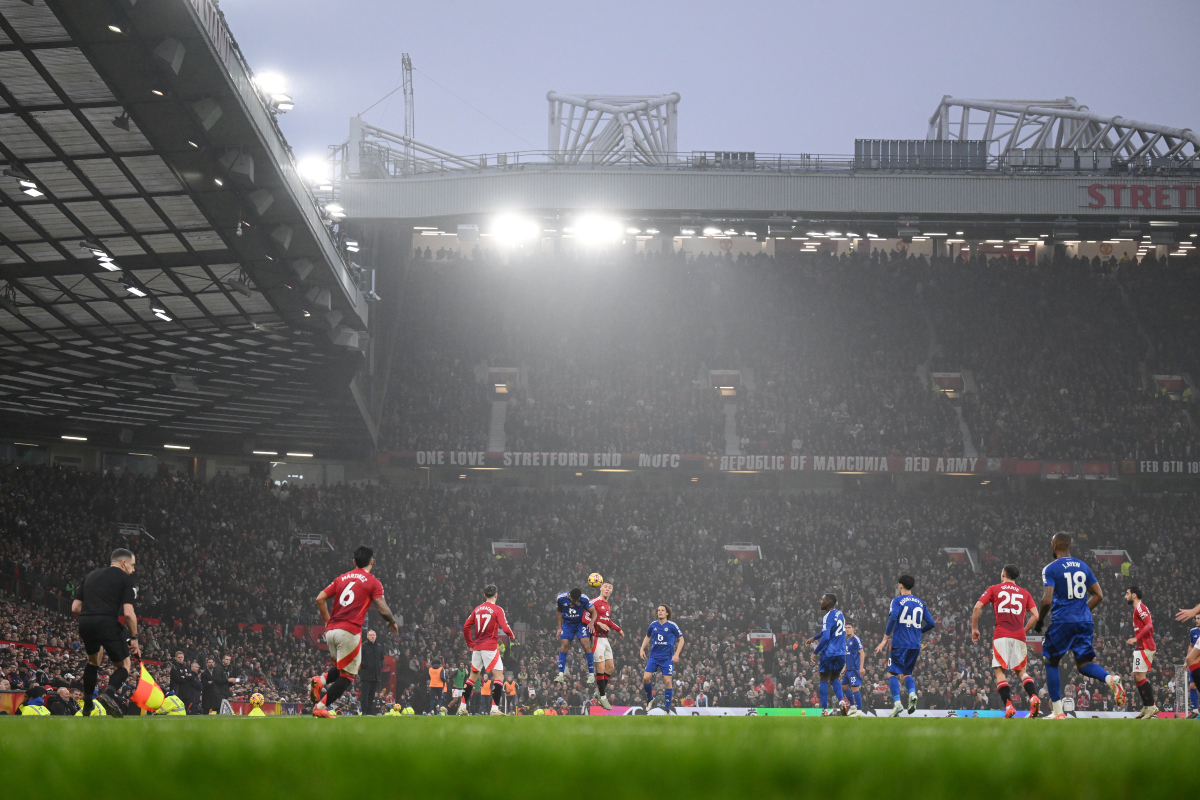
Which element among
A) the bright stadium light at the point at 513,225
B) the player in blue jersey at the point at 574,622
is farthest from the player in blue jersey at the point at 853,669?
the bright stadium light at the point at 513,225

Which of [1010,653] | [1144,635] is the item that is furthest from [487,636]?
[1144,635]

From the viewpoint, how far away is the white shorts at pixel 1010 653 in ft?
44.8

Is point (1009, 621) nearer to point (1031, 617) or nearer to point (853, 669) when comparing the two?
point (1031, 617)

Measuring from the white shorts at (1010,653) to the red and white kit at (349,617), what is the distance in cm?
870


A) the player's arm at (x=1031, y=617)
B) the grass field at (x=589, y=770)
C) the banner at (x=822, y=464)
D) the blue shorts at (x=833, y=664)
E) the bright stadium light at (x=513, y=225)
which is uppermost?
the bright stadium light at (x=513, y=225)

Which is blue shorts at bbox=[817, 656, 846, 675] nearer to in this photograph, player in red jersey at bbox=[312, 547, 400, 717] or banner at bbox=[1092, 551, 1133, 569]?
player in red jersey at bbox=[312, 547, 400, 717]

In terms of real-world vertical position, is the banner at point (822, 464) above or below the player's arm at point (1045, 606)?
above

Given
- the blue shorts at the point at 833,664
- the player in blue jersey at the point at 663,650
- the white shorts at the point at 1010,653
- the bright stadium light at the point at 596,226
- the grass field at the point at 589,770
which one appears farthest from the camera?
the bright stadium light at the point at 596,226

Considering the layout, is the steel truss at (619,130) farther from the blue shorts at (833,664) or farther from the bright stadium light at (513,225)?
the blue shorts at (833,664)

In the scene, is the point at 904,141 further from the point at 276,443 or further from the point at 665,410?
the point at 276,443

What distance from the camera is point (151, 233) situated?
1009 inches

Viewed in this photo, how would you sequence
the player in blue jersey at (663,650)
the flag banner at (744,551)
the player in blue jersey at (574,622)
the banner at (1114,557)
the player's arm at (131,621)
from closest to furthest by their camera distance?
1. the player's arm at (131,621)
2. the player in blue jersey at (574,622)
3. the player in blue jersey at (663,650)
4. the banner at (1114,557)
5. the flag banner at (744,551)

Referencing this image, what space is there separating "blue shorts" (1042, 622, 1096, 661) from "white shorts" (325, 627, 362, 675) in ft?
29.2

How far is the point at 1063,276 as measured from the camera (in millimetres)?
54969
